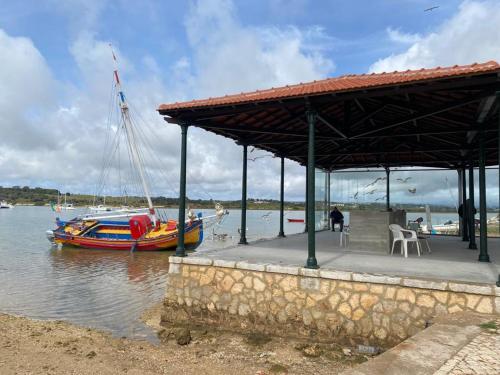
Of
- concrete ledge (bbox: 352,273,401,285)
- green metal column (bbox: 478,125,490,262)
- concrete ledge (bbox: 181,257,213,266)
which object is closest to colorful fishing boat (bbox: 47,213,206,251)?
concrete ledge (bbox: 181,257,213,266)

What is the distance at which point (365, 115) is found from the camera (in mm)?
7691

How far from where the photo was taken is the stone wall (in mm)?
4965

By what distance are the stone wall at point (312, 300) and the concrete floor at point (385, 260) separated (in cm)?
34

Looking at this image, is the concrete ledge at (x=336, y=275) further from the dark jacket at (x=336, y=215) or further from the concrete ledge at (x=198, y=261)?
the dark jacket at (x=336, y=215)

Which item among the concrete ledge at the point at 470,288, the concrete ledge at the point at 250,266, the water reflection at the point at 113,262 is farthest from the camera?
the water reflection at the point at 113,262

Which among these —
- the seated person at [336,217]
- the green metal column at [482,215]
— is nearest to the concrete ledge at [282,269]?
the green metal column at [482,215]

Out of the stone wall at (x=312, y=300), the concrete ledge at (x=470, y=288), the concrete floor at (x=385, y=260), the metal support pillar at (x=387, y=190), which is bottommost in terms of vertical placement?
the stone wall at (x=312, y=300)

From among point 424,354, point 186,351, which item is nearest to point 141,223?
point 186,351

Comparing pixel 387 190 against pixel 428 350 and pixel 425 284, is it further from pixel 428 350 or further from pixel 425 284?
pixel 428 350

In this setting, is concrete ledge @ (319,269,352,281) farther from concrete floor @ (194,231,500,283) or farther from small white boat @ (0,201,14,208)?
small white boat @ (0,201,14,208)

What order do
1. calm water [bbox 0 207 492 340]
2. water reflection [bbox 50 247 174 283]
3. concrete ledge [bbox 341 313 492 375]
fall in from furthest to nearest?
water reflection [bbox 50 247 174 283] → calm water [bbox 0 207 492 340] → concrete ledge [bbox 341 313 492 375]

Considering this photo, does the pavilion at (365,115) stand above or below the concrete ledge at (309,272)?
above

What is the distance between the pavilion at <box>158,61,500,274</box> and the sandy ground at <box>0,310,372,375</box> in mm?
1335

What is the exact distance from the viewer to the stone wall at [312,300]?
496 cm
